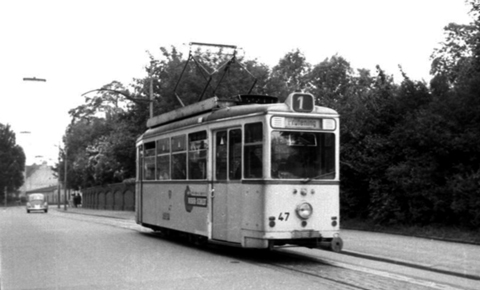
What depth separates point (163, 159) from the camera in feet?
55.7

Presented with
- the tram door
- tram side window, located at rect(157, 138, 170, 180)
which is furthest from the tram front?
tram side window, located at rect(157, 138, 170, 180)

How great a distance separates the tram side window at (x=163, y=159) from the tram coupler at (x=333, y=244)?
18.2 ft

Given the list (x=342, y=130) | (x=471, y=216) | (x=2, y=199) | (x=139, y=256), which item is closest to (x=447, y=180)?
(x=471, y=216)

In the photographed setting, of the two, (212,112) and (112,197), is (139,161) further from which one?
(112,197)

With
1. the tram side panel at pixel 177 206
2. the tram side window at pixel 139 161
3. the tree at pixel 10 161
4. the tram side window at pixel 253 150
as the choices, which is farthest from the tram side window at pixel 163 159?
the tree at pixel 10 161

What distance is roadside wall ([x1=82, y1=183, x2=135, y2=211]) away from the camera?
49.2 meters

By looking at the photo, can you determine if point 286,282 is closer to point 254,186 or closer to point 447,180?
point 254,186

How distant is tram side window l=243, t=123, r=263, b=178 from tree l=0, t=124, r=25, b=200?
99.3 meters

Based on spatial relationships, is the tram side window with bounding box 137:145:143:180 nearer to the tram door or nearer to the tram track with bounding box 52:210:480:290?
the tram track with bounding box 52:210:480:290

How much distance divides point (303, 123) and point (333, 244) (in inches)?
96.4

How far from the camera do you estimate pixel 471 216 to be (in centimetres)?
1662

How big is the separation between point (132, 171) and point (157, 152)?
31.8m

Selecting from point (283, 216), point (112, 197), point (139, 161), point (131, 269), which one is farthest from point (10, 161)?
point (283, 216)

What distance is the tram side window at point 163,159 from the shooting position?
54.4ft
